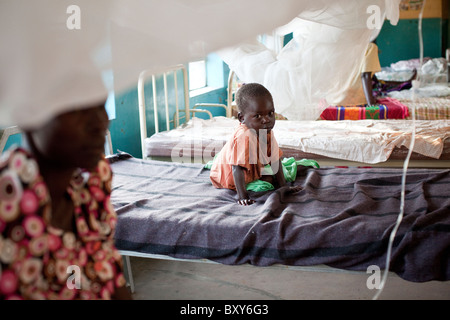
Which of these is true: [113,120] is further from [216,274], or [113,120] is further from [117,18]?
[117,18]

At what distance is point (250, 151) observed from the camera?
7.91ft

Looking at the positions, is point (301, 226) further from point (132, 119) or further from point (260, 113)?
point (132, 119)

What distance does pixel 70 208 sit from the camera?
1062mm

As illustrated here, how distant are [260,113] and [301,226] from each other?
768mm

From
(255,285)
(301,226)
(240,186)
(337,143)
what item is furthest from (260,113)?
(337,143)

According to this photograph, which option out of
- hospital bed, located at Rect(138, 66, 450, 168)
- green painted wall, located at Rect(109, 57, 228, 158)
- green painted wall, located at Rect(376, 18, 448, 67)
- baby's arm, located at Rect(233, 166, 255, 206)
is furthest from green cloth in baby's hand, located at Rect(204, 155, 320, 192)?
green painted wall, located at Rect(376, 18, 448, 67)

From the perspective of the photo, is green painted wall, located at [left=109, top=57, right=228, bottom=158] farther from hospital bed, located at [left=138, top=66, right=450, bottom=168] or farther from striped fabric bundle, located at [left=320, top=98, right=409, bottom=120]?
striped fabric bundle, located at [left=320, top=98, right=409, bottom=120]

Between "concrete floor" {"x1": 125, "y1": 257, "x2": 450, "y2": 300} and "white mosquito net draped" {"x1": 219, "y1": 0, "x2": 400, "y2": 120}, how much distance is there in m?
0.85

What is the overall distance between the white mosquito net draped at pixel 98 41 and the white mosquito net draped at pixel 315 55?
1.44ft

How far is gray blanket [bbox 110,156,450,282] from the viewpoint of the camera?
175 centimetres

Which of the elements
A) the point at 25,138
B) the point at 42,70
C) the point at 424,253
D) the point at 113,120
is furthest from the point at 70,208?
the point at 113,120

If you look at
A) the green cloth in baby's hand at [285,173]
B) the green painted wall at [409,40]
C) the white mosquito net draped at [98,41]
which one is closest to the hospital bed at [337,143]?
the green cloth in baby's hand at [285,173]

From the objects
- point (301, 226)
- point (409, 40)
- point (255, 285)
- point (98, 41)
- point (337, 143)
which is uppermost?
point (409, 40)

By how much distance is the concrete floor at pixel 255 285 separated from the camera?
7.37ft
